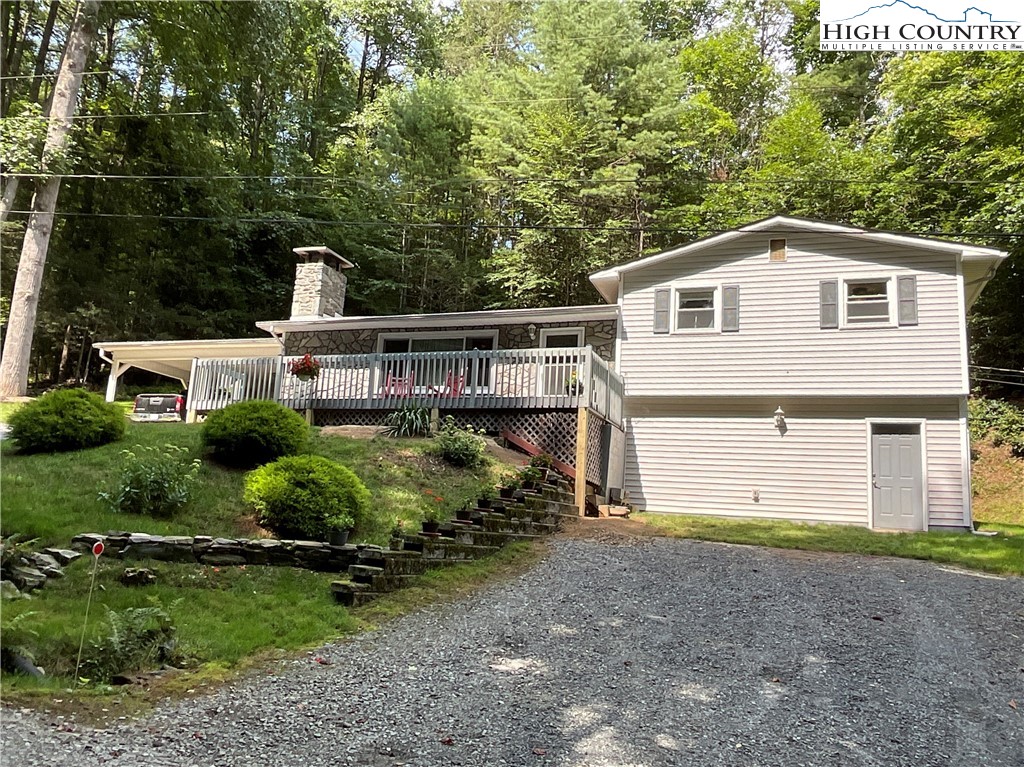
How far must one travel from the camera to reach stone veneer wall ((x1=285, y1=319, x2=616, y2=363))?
1416 centimetres

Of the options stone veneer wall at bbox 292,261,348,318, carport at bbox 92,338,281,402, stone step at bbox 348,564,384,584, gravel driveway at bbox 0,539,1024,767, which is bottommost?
gravel driveway at bbox 0,539,1024,767

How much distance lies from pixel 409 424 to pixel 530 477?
294 centimetres

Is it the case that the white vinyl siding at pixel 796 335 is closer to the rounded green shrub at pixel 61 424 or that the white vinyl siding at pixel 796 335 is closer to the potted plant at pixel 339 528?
the potted plant at pixel 339 528

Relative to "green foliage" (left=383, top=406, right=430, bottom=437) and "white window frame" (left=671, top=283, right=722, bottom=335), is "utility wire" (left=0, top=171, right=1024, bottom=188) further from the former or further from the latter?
"green foliage" (left=383, top=406, right=430, bottom=437)

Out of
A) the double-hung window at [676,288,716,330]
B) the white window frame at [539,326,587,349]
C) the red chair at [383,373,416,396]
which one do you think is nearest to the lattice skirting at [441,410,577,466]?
the red chair at [383,373,416,396]

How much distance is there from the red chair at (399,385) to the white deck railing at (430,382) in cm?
2

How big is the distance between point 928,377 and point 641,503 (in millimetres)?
5566

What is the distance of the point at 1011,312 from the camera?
20.1 m

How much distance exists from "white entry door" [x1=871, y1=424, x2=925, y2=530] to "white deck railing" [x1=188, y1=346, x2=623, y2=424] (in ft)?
15.4

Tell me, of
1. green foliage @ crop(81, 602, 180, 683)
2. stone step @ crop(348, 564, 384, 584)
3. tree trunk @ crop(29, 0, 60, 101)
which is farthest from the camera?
tree trunk @ crop(29, 0, 60, 101)

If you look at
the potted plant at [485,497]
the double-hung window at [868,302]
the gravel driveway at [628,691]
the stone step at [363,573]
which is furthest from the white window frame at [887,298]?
the stone step at [363,573]

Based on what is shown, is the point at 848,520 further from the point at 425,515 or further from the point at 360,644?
the point at 360,644

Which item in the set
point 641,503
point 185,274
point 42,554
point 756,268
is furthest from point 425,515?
point 185,274

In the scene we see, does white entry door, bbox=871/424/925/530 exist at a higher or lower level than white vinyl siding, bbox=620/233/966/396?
lower
